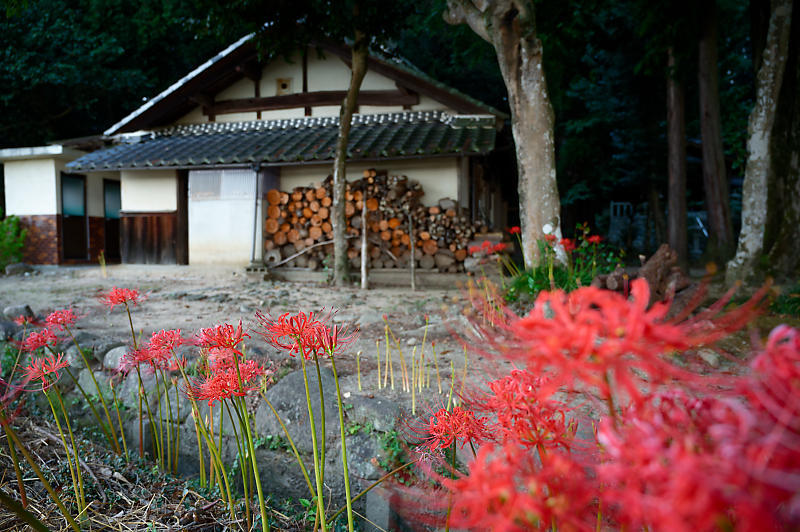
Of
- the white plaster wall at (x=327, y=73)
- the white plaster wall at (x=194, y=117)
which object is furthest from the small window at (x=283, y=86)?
the white plaster wall at (x=194, y=117)

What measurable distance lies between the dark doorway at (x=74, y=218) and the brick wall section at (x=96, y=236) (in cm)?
14

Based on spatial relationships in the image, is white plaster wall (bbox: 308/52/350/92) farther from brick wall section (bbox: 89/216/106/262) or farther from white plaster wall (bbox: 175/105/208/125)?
brick wall section (bbox: 89/216/106/262)

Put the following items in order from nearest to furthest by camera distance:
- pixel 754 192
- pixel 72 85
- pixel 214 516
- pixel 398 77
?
pixel 214 516, pixel 754 192, pixel 398 77, pixel 72 85

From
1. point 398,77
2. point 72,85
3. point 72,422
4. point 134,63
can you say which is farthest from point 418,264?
point 134,63

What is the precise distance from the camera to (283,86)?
1091 centimetres

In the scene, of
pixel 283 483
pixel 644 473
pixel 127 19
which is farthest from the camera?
pixel 127 19

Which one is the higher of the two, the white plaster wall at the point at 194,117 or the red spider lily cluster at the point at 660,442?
the white plaster wall at the point at 194,117

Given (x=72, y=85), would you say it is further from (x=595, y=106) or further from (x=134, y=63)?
(x=595, y=106)

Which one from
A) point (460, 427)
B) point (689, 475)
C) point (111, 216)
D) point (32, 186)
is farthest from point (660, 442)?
point (111, 216)

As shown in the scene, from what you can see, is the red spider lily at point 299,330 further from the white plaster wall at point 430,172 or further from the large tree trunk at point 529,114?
the white plaster wall at point 430,172

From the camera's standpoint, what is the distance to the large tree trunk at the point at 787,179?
5.15 m

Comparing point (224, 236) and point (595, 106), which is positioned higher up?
point (595, 106)

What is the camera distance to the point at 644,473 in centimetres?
42

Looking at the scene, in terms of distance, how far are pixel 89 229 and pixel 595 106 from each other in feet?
50.5
